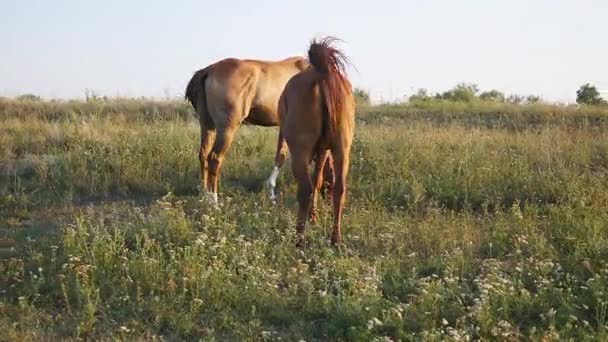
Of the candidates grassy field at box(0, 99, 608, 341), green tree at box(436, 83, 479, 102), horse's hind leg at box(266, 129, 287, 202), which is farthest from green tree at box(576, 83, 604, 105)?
horse's hind leg at box(266, 129, 287, 202)

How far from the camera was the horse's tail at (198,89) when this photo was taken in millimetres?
8133

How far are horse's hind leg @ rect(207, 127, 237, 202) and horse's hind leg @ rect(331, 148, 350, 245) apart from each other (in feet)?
7.71

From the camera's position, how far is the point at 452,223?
6590mm

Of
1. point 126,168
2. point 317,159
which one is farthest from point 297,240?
point 126,168

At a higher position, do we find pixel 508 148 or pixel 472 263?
pixel 508 148

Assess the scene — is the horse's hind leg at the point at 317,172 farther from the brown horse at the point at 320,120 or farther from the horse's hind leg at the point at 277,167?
the horse's hind leg at the point at 277,167

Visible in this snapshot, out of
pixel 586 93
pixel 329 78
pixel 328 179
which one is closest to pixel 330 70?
pixel 329 78

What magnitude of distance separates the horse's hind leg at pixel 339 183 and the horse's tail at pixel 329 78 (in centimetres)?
23

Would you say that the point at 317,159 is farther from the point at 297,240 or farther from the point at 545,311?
the point at 545,311

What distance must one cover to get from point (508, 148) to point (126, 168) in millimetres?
5704

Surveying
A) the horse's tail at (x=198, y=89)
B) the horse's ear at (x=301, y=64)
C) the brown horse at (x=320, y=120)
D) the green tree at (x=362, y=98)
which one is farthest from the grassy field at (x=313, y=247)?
the green tree at (x=362, y=98)

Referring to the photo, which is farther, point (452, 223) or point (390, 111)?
point (390, 111)

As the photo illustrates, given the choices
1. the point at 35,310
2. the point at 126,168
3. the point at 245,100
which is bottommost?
the point at 35,310

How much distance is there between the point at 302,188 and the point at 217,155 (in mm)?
2333
